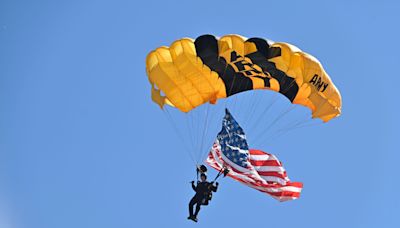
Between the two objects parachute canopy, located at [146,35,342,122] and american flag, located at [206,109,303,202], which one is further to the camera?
american flag, located at [206,109,303,202]

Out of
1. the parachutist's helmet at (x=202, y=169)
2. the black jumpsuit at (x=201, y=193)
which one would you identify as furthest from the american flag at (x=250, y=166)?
the black jumpsuit at (x=201, y=193)

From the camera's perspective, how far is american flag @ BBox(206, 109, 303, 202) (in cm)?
2266

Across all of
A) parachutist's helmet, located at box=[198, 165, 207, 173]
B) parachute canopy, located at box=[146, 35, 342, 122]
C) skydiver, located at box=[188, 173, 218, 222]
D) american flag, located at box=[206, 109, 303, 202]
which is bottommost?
skydiver, located at box=[188, 173, 218, 222]

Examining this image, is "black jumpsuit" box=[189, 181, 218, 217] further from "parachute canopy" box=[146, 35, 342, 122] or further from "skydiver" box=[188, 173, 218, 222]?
"parachute canopy" box=[146, 35, 342, 122]

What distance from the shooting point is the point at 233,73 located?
2247 centimetres

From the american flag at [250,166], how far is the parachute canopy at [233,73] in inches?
40.8

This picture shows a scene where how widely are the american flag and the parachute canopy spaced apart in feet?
3.40

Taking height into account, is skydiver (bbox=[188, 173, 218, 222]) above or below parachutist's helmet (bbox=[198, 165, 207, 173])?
below

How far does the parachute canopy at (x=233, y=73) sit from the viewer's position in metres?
21.5

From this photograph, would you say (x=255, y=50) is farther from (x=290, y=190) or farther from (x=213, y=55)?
(x=290, y=190)

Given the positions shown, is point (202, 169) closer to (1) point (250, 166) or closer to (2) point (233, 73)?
(1) point (250, 166)

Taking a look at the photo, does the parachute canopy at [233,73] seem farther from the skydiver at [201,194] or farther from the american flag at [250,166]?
the skydiver at [201,194]

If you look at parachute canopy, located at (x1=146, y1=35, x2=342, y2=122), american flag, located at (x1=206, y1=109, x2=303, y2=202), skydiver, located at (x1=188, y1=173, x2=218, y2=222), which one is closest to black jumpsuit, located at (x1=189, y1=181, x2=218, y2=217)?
skydiver, located at (x1=188, y1=173, x2=218, y2=222)

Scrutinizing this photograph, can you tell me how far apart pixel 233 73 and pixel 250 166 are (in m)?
2.59
